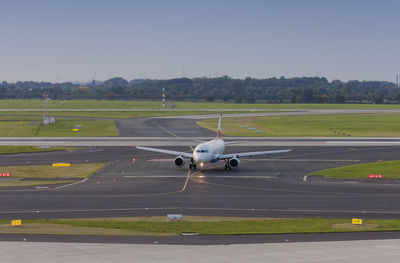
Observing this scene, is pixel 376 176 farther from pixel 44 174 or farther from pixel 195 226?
pixel 44 174

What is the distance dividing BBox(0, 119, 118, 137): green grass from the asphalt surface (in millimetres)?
34483

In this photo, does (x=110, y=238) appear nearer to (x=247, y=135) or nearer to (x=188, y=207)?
(x=188, y=207)

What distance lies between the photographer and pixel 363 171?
6956cm

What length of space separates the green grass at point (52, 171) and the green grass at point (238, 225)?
24.7 meters

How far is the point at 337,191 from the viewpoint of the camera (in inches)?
2223

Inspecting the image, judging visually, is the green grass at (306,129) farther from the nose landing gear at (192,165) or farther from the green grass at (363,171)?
the nose landing gear at (192,165)

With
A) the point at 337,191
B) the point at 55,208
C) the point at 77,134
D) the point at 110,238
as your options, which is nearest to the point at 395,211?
the point at 337,191

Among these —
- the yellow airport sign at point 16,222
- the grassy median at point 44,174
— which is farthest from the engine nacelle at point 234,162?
the yellow airport sign at point 16,222

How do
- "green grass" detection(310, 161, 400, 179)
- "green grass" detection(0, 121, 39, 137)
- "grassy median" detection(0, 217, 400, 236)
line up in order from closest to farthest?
"grassy median" detection(0, 217, 400, 236) < "green grass" detection(310, 161, 400, 179) < "green grass" detection(0, 121, 39, 137)

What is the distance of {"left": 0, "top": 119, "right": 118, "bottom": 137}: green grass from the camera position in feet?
391

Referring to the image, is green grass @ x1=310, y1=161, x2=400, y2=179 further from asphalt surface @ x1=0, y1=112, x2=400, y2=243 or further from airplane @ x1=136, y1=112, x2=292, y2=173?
airplane @ x1=136, y1=112, x2=292, y2=173

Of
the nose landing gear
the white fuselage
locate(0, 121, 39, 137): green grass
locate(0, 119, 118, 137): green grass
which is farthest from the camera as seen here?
locate(0, 119, 118, 137): green grass

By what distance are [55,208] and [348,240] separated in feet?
82.0

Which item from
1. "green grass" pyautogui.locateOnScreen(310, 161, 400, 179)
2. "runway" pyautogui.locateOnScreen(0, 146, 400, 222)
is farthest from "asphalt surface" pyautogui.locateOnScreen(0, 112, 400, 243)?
"green grass" pyautogui.locateOnScreen(310, 161, 400, 179)
